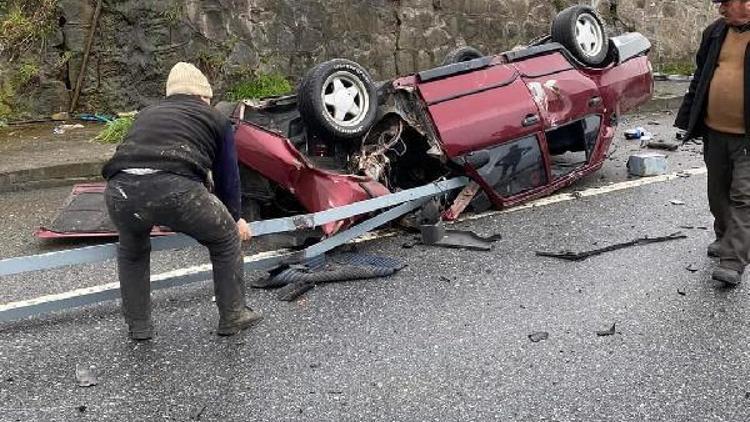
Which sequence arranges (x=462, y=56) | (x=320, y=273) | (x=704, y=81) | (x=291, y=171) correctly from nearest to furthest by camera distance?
(x=704, y=81)
(x=320, y=273)
(x=291, y=171)
(x=462, y=56)

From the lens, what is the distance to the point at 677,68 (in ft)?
45.3

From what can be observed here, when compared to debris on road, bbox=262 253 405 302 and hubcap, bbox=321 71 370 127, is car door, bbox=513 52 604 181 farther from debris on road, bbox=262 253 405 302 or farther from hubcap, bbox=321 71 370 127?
debris on road, bbox=262 253 405 302

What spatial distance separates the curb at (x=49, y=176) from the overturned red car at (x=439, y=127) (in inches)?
83.5

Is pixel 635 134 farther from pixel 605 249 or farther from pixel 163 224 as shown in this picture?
pixel 163 224

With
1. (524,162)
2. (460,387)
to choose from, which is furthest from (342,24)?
(460,387)

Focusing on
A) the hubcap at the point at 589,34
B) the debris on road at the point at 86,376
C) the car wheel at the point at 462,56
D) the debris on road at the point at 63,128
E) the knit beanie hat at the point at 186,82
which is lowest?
the debris on road at the point at 63,128

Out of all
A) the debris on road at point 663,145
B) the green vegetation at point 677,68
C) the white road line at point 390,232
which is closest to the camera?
the white road line at point 390,232

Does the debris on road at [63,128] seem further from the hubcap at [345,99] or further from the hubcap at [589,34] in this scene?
the hubcap at [589,34]

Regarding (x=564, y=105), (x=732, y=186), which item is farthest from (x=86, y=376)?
(x=564, y=105)

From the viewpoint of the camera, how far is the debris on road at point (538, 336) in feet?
12.8

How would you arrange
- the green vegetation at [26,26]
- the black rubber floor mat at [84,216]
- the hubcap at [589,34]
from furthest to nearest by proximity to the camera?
the green vegetation at [26,26] < the hubcap at [589,34] < the black rubber floor mat at [84,216]

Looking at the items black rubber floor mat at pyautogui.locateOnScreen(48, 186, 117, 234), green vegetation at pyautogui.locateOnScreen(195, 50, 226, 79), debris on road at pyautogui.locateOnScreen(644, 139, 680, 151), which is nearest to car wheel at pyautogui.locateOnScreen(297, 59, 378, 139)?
black rubber floor mat at pyautogui.locateOnScreen(48, 186, 117, 234)

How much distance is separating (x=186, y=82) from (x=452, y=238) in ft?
7.79

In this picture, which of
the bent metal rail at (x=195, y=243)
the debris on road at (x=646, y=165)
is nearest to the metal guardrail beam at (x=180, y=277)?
the bent metal rail at (x=195, y=243)
